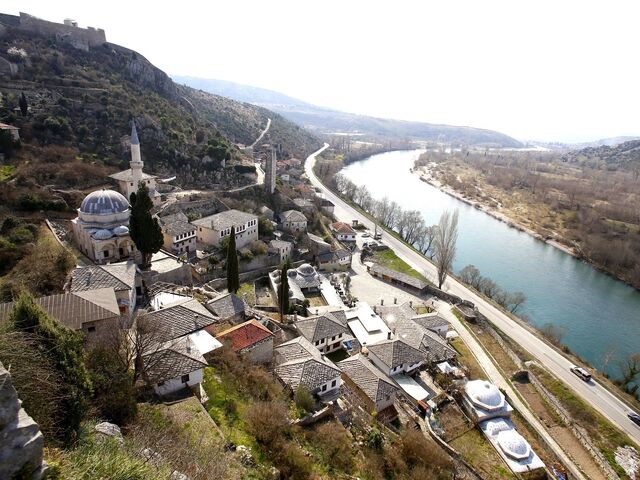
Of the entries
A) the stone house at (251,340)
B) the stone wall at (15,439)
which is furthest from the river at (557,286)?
the stone wall at (15,439)

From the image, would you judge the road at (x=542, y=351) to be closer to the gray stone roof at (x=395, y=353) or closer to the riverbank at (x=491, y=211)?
the gray stone roof at (x=395, y=353)

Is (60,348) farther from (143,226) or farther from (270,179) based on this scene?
(270,179)

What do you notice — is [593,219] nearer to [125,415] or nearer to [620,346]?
[620,346]

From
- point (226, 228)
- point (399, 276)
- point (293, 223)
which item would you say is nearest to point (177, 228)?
point (226, 228)

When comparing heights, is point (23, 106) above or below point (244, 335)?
above

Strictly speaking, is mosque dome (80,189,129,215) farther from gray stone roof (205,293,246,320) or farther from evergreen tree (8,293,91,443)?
evergreen tree (8,293,91,443)

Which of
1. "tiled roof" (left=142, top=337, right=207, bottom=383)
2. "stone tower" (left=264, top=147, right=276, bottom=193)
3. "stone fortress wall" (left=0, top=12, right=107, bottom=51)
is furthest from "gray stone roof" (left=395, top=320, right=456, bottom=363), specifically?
"stone fortress wall" (left=0, top=12, right=107, bottom=51)
